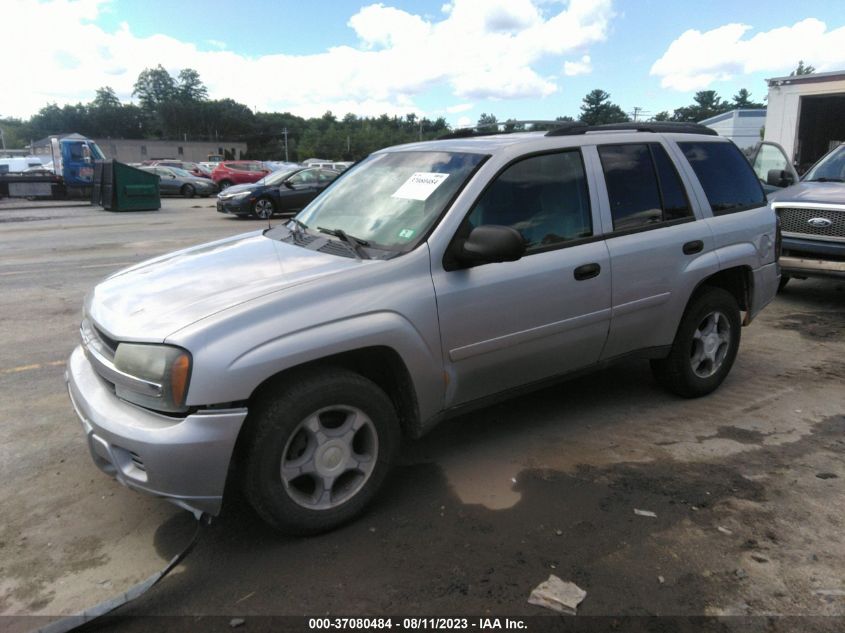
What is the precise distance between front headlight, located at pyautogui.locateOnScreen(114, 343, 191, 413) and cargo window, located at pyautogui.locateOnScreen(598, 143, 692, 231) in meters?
2.58

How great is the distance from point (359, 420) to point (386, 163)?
183cm

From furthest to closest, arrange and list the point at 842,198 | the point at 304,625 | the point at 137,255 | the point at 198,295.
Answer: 1. the point at 137,255
2. the point at 842,198
3. the point at 198,295
4. the point at 304,625

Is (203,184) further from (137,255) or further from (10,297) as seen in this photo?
(10,297)

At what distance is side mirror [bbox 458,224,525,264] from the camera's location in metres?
3.00

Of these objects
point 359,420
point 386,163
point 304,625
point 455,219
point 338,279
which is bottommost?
point 304,625

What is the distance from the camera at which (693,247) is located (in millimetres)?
4137

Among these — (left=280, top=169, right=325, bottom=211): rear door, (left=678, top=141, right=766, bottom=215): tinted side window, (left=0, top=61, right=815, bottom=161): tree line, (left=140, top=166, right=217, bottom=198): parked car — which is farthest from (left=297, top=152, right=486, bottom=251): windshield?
(left=0, top=61, right=815, bottom=161): tree line

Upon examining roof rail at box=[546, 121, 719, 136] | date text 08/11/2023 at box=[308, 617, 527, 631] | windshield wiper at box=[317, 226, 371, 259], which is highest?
roof rail at box=[546, 121, 719, 136]

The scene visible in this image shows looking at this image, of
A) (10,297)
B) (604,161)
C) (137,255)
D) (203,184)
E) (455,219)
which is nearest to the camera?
(455,219)

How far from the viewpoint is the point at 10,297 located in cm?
770

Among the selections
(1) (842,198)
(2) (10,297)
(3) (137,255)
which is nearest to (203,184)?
(3) (137,255)

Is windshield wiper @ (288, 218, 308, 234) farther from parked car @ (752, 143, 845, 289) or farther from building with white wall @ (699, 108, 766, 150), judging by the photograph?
building with white wall @ (699, 108, 766, 150)

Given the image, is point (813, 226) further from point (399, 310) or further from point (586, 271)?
point (399, 310)

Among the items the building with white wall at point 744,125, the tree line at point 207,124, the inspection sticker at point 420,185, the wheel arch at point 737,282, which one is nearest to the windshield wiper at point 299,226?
the inspection sticker at point 420,185
